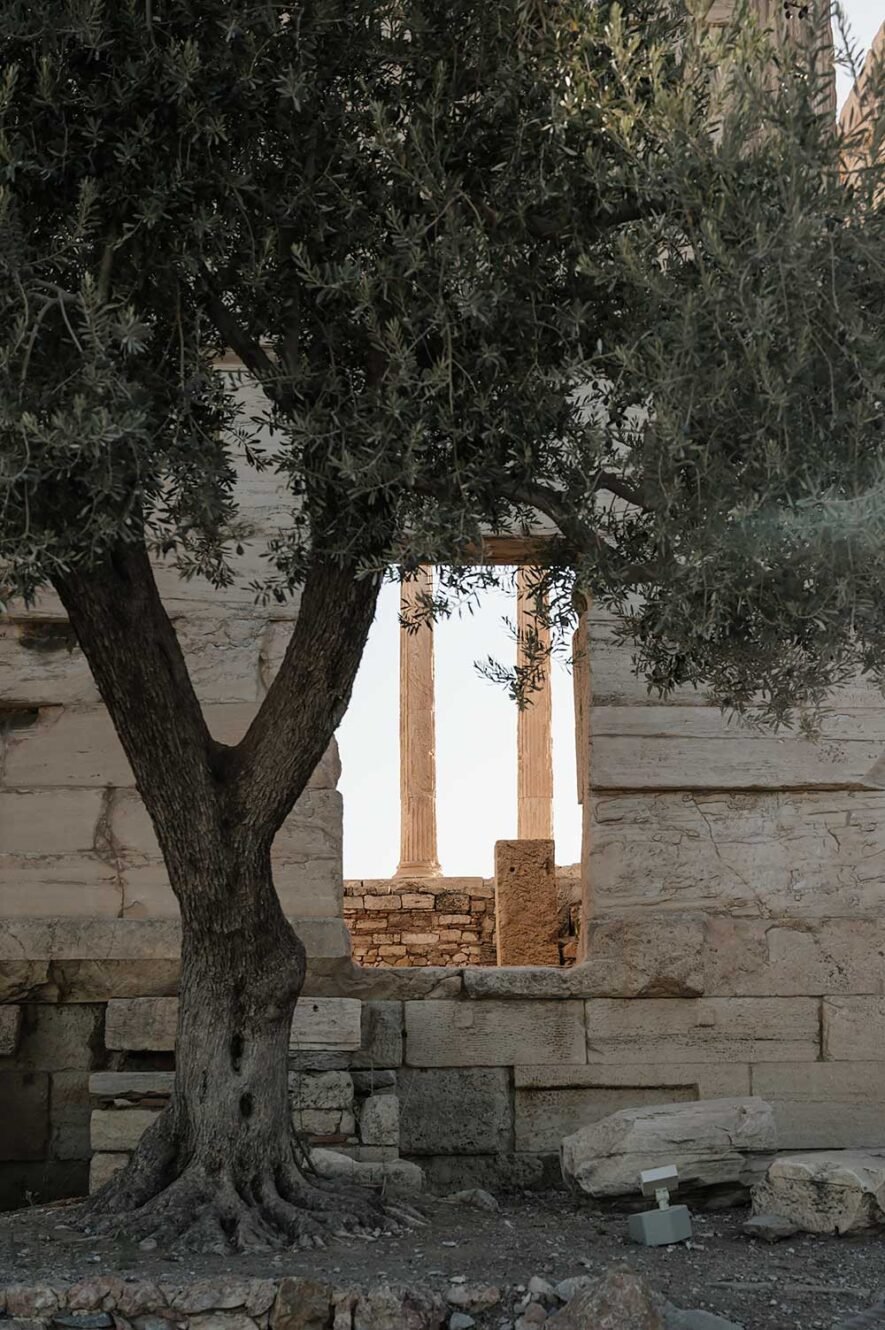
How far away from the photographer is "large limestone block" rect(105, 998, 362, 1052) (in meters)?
8.27

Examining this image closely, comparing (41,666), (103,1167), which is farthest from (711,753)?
(103,1167)

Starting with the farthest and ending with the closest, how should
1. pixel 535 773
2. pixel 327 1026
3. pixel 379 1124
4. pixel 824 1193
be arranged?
pixel 535 773
pixel 327 1026
pixel 379 1124
pixel 824 1193

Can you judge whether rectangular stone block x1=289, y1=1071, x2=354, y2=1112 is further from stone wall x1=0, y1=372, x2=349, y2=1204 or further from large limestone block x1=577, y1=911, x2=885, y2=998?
large limestone block x1=577, y1=911, x2=885, y2=998

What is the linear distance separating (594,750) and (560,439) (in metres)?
3.48

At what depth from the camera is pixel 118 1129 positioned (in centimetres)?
775

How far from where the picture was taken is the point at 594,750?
941 cm

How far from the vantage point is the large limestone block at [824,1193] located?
695 cm

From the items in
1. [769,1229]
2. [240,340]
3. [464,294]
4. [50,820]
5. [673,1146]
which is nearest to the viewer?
[464,294]

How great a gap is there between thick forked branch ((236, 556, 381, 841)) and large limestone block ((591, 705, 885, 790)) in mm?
3202

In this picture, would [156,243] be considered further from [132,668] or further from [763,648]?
[763,648]

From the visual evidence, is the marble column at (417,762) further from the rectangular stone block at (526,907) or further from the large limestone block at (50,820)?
the large limestone block at (50,820)

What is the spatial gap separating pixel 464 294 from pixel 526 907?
7109mm

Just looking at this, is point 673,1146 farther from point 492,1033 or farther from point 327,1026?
point 327,1026

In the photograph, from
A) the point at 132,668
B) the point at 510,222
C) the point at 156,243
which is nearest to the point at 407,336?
the point at 510,222
